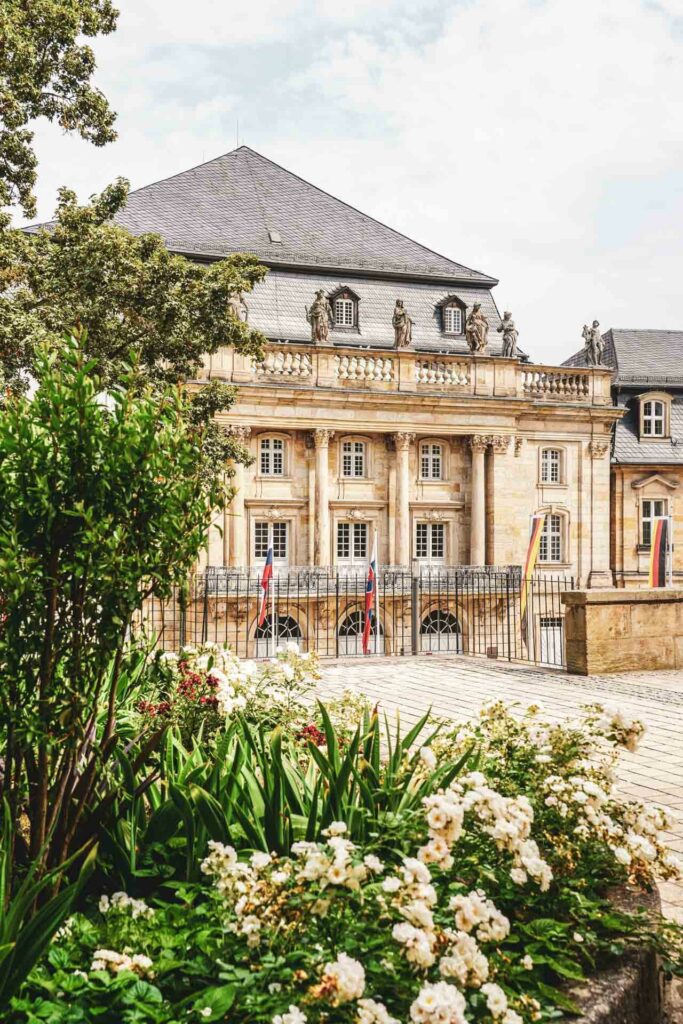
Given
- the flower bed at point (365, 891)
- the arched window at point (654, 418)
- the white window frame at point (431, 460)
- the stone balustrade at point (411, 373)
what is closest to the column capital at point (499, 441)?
the stone balustrade at point (411, 373)

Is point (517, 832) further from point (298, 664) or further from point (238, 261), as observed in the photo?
point (238, 261)

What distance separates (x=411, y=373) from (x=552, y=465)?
26.4ft

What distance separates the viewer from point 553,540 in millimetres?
38750

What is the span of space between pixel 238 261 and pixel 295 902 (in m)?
19.0

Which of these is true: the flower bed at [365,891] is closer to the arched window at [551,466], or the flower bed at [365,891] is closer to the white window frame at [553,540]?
Result: the white window frame at [553,540]

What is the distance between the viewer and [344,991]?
2129mm

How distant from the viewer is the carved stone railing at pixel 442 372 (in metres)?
36.3

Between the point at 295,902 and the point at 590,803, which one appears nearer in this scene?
the point at 295,902

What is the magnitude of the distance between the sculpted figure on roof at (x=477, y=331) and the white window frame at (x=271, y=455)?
8.65 m

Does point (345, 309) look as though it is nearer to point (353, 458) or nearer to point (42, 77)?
point (353, 458)

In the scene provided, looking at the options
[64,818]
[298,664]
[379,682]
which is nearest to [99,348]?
[379,682]

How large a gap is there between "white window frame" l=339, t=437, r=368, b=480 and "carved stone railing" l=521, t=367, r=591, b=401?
7737mm

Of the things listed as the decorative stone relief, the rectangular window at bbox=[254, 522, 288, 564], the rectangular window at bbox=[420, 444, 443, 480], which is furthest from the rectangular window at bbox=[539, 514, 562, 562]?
the rectangular window at bbox=[254, 522, 288, 564]

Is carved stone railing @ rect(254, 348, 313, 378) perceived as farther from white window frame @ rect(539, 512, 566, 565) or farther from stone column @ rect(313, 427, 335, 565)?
white window frame @ rect(539, 512, 566, 565)
